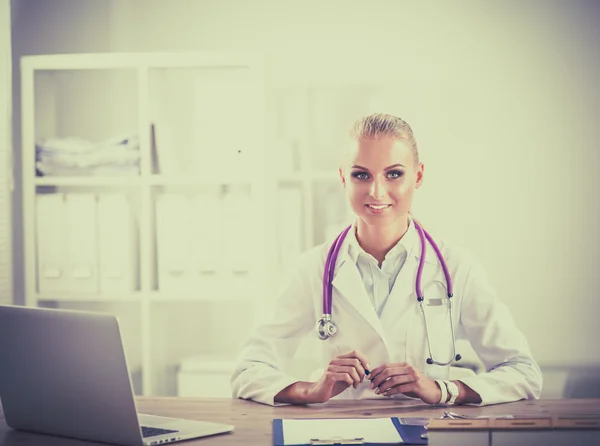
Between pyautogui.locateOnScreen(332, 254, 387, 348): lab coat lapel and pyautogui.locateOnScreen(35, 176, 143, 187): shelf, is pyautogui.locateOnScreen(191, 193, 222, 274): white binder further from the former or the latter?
pyautogui.locateOnScreen(332, 254, 387, 348): lab coat lapel

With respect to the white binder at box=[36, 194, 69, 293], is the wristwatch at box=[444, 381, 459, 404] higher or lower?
lower

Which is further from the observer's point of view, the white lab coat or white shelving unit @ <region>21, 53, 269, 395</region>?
white shelving unit @ <region>21, 53, 269, 395</region>

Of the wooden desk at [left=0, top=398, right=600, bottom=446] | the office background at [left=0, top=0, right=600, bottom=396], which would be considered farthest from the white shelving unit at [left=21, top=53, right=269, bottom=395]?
the wooden desk at [left=0, top=398, right=600, bottom=446]

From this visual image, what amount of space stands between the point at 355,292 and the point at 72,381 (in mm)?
864

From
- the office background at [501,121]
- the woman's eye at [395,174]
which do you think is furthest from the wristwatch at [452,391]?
the office background at [501,121]

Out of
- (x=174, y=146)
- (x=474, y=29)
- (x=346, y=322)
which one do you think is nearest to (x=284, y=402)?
(x=346, y=322)

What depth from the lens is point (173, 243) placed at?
3.26 m

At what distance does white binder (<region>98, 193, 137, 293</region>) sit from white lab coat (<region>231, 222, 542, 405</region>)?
1208 mm

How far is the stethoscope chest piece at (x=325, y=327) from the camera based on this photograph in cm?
215

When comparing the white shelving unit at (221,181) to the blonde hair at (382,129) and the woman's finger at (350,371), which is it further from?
the woman's finger at (350,371)

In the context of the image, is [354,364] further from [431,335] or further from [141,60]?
[141,60]

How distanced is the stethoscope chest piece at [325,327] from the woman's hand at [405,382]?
30cm

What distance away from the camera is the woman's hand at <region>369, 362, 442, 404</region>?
186cm

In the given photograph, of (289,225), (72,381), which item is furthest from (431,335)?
(289,225)
